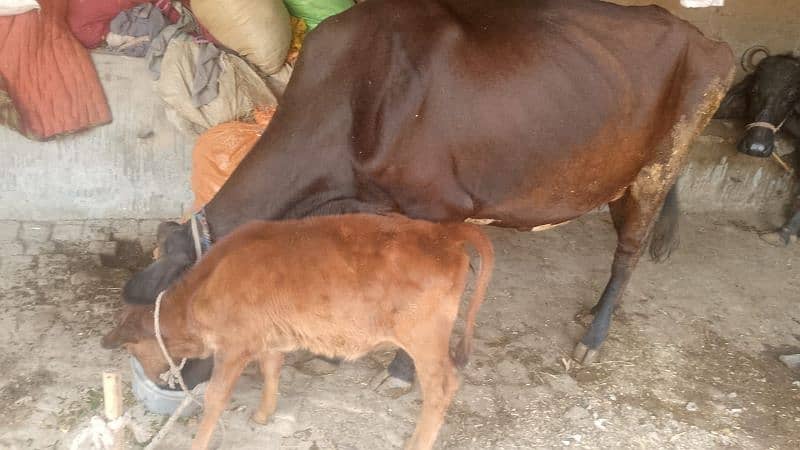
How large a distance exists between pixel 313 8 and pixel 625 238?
240 centimetres

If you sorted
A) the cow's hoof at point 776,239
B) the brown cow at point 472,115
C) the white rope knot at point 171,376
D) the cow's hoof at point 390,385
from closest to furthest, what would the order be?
the white rope knot at point 171,376
the brown cow at point 472,115
the cow's hoof at point 390,385
the cow's hoof at point 776,239

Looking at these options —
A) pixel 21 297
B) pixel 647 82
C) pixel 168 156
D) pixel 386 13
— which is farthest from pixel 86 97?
pixel 647 82

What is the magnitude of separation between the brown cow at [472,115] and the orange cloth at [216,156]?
0.72 m

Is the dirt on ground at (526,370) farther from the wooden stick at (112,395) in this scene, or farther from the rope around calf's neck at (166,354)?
the wooden stick at (112,395)

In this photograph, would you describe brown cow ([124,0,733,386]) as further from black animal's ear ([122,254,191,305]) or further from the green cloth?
the green cloth

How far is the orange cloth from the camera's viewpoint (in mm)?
3873

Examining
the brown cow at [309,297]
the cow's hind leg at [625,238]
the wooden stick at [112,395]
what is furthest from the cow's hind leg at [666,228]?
the wooden stick at [112,395]

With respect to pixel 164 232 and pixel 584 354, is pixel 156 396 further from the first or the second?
pixel 584 354

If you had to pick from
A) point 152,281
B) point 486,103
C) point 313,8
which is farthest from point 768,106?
point 152,281

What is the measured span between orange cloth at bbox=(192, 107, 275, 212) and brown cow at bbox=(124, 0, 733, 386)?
715 millimetres

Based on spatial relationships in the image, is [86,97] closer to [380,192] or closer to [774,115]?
[380,192]

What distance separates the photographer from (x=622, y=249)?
423 cm

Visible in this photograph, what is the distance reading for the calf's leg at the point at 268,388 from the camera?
3248mm

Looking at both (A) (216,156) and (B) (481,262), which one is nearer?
(B) (481,262)
